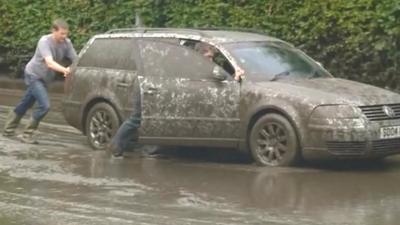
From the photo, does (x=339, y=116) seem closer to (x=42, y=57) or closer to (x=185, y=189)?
(x=185, y=189)

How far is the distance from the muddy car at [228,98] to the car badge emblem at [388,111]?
14mm

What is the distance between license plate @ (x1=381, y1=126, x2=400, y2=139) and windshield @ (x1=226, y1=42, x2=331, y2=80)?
1453 millimetres

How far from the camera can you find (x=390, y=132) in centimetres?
1124

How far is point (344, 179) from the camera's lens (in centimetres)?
1089

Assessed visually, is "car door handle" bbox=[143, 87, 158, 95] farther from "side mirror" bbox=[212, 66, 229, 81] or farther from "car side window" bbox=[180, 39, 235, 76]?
"side mirror" bbox=[212, 66, 229, 81]

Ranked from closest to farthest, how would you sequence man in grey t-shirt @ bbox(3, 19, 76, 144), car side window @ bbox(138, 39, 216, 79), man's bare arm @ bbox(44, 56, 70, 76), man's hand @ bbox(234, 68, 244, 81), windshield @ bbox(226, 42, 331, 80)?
man's hand @ bbox(234, 68, 244, 81) < windshield @ bbox(226, 42, 331, 80) < car side window @ bbox(138, 39, 216, 79) < man's bare arm @ bbox(44, 56, 70, 76) < man in grey t-shirt @ bbox(3, 19, 76, 144)

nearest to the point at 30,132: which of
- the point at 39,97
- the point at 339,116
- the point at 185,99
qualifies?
the point at 39,97

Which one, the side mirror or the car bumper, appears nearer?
the car bumper

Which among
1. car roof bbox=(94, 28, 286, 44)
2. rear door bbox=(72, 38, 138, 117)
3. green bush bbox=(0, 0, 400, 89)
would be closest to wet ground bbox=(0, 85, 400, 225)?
rear door bbox=(72, 38, 138, 117)

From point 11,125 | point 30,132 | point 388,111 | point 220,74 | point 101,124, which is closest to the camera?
point 388,111

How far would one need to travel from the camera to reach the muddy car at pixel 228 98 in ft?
36.6

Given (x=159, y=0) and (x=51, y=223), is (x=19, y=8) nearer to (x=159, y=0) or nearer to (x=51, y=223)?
(x=159, y=0)

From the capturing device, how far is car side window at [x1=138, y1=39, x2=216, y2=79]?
12273 millimetres

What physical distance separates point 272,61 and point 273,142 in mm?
1257
